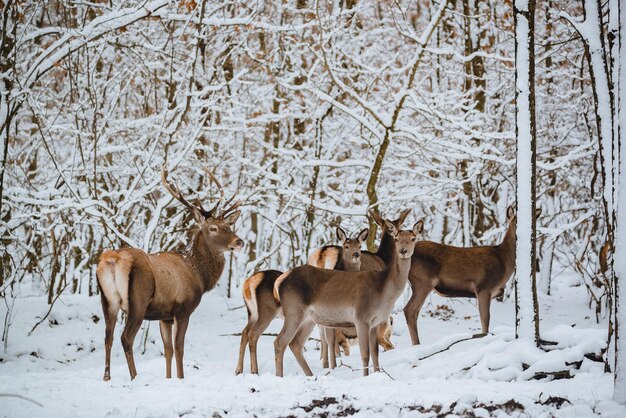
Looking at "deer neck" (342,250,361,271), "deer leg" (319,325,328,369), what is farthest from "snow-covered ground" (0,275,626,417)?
"deer neck" (342,250,361,271)

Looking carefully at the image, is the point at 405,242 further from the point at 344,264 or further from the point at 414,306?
the point at 344,264

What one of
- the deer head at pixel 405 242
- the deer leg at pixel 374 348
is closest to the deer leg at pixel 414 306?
the deer head at pixel 405 242

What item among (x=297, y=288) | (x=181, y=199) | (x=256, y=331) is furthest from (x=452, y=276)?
(x=181, y=199)

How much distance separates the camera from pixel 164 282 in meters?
7.88

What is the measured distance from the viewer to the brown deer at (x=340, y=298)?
7691 millimetres

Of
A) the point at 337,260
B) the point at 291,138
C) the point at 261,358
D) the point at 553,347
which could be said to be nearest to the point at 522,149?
the point at 553,347

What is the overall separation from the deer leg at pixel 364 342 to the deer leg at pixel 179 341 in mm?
1979

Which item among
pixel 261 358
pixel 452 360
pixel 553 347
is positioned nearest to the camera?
pixel 553 347

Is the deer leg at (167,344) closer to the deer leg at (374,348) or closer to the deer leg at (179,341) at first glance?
the deer leg at (179,341)

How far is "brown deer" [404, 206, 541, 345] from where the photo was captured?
9.36m

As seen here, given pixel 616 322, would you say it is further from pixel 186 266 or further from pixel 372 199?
pixel 372 199

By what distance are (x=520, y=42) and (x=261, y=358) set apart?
5312 mm

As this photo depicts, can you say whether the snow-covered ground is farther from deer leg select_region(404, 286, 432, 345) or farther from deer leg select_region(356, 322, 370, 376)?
deer leg select_region(404, 286, 432, 345)

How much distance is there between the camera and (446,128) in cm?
1223
